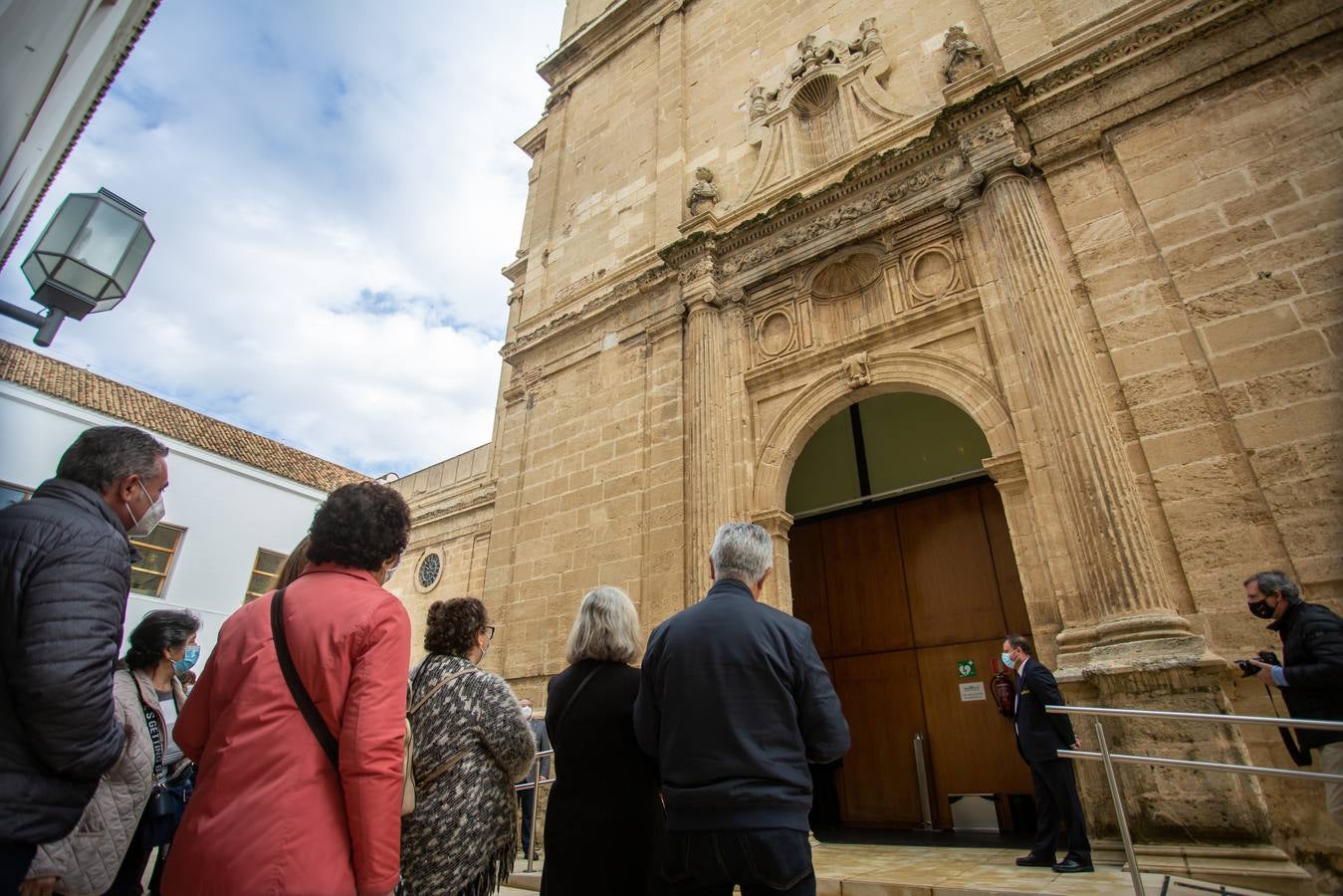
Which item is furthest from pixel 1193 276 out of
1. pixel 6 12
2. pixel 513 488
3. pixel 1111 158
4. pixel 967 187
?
pixel 513 488

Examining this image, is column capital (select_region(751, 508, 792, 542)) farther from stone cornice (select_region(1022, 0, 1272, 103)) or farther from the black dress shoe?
stone cornice (select_region(1022, 0, 1272, 103))

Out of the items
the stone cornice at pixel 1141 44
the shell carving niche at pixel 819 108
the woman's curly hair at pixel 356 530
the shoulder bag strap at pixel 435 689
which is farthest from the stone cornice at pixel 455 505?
the woman's curly hair at pixel 356 530

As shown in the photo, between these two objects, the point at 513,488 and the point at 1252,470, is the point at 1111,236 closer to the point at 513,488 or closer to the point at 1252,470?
the point at 1252,470

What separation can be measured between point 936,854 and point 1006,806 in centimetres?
219

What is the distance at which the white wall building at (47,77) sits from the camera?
2385mm

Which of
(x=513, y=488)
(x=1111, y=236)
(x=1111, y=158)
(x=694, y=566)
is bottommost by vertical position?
(x=694, y=566)

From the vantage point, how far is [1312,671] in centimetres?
302

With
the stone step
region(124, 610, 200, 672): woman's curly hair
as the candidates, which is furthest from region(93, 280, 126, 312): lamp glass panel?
the stone step

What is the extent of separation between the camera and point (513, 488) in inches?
363

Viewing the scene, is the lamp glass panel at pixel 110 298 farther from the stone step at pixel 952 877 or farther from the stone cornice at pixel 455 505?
the stone cornice at pixel 455 505

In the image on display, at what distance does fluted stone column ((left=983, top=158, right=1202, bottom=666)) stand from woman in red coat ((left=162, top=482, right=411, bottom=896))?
460 centimetres

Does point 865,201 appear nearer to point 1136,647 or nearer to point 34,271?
point 1136,647

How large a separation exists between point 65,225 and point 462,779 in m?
2.94

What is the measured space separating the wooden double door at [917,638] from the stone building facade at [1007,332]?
0.09m
